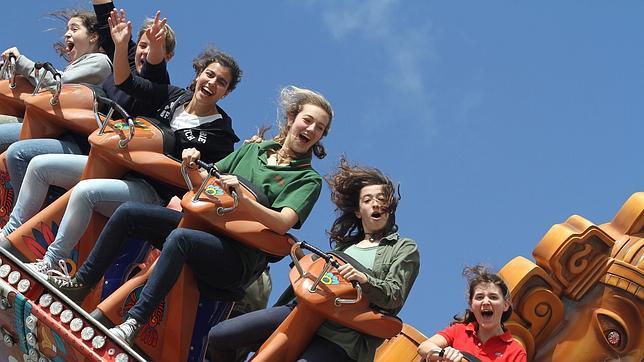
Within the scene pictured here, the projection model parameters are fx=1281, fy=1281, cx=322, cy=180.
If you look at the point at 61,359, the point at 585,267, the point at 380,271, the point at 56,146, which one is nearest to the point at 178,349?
the point at 61,359

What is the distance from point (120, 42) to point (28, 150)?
0.87m

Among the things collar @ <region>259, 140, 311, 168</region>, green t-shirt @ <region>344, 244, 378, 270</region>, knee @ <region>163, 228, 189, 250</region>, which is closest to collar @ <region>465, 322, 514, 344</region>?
green t-shirt @ <region>344, 244, 378, 270</region>

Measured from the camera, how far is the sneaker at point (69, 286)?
6.42 meters

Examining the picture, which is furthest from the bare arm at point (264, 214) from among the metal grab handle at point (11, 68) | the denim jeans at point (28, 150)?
the metal grab handle at point (11, 68)

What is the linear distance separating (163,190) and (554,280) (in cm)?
222

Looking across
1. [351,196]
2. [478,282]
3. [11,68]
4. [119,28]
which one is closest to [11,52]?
[11,68]

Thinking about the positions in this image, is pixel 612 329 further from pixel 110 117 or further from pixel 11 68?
pixel 11 68

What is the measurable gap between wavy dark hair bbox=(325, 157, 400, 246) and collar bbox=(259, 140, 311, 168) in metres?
0.21

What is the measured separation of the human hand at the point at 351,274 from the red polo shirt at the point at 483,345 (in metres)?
0.51

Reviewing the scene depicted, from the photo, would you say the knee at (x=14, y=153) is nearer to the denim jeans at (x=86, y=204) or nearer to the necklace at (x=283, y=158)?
the denim jeans at (x=86, y=204)

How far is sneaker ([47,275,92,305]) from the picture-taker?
642cm

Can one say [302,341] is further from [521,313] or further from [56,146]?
[56,146]

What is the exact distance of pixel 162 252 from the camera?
20.3 ft

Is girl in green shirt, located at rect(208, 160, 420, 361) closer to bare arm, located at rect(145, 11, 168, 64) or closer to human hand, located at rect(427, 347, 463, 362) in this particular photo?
human hand, located at rect(427, 347, 463, 362)
